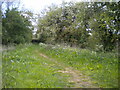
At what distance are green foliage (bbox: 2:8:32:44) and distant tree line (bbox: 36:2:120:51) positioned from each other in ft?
0.68

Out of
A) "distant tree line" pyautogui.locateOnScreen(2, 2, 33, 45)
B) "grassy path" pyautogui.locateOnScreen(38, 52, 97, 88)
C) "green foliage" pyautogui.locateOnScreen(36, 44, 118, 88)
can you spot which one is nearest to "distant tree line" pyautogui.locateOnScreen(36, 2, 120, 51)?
"green foliage" pyautogui.locateOnScreen(36, 44, 118, 88)

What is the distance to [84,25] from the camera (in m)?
1.75

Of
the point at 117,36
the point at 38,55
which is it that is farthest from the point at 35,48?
the point at 117,36

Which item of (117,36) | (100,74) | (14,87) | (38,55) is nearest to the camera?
(14,87)

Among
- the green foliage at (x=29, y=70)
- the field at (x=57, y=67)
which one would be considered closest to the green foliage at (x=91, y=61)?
the field at (x=57, y=67)

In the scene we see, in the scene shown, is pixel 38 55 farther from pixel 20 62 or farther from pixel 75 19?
pixel 75 19

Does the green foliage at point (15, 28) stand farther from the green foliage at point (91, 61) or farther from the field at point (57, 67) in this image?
the green foliage at point (91, 61)

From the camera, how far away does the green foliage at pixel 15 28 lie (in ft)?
4.76

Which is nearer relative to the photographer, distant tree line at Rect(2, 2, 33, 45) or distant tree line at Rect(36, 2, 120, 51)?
distant tree line at Rect(2, 2, 33, 45)

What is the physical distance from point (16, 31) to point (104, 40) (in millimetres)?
1058

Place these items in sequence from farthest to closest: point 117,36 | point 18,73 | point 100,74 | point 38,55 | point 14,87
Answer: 1. point 117,36
2. point 38,55
3. point 100,74
4. point 18,73
5. point 14,87

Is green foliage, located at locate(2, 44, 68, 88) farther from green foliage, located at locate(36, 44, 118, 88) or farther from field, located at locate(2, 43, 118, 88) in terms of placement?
green foliage, located at locate(36, 44, 118, 88)

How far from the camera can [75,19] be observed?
1754 millimetres

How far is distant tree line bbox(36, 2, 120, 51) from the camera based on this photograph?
1670 mm
